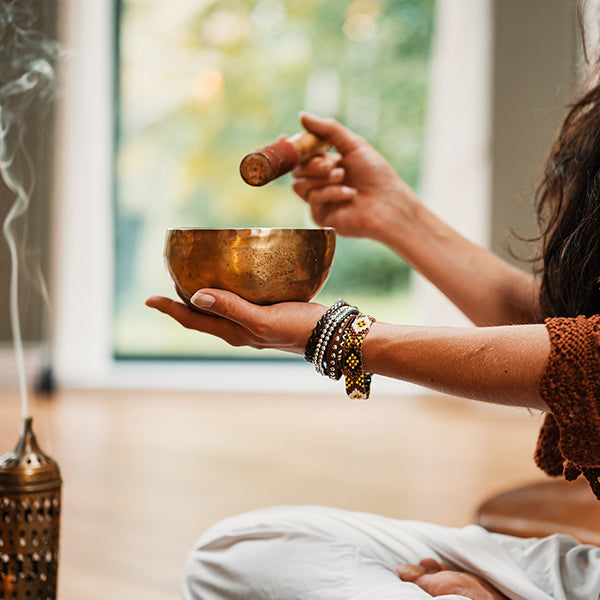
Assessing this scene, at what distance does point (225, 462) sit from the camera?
2824mm

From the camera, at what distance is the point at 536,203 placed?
1.35m

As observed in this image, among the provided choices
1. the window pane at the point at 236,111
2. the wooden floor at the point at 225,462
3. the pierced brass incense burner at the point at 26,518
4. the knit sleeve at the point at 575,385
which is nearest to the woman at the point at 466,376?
the knit sleeve at the point at 575,385

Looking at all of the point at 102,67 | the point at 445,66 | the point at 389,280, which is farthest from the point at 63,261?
the point at 445,66

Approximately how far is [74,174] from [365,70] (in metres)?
1.56

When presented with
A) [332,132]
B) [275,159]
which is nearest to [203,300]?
[275,159]

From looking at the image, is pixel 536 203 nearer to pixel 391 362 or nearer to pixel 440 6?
pixel 391 362

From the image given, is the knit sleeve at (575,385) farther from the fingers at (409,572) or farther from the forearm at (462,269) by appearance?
the forearm at (462,269)

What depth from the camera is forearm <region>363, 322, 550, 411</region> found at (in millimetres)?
965

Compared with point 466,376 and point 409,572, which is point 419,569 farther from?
point 466,376

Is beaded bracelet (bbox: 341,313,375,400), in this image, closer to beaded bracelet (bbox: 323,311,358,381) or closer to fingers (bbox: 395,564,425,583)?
beaded bracelet (bbox: 323,311,358,381)

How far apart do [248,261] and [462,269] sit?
530mm

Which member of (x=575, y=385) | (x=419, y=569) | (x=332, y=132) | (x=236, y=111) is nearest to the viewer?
(x=575, y=385)

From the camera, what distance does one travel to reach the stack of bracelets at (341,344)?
105cm

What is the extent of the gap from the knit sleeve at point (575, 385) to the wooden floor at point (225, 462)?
967 millimetres
